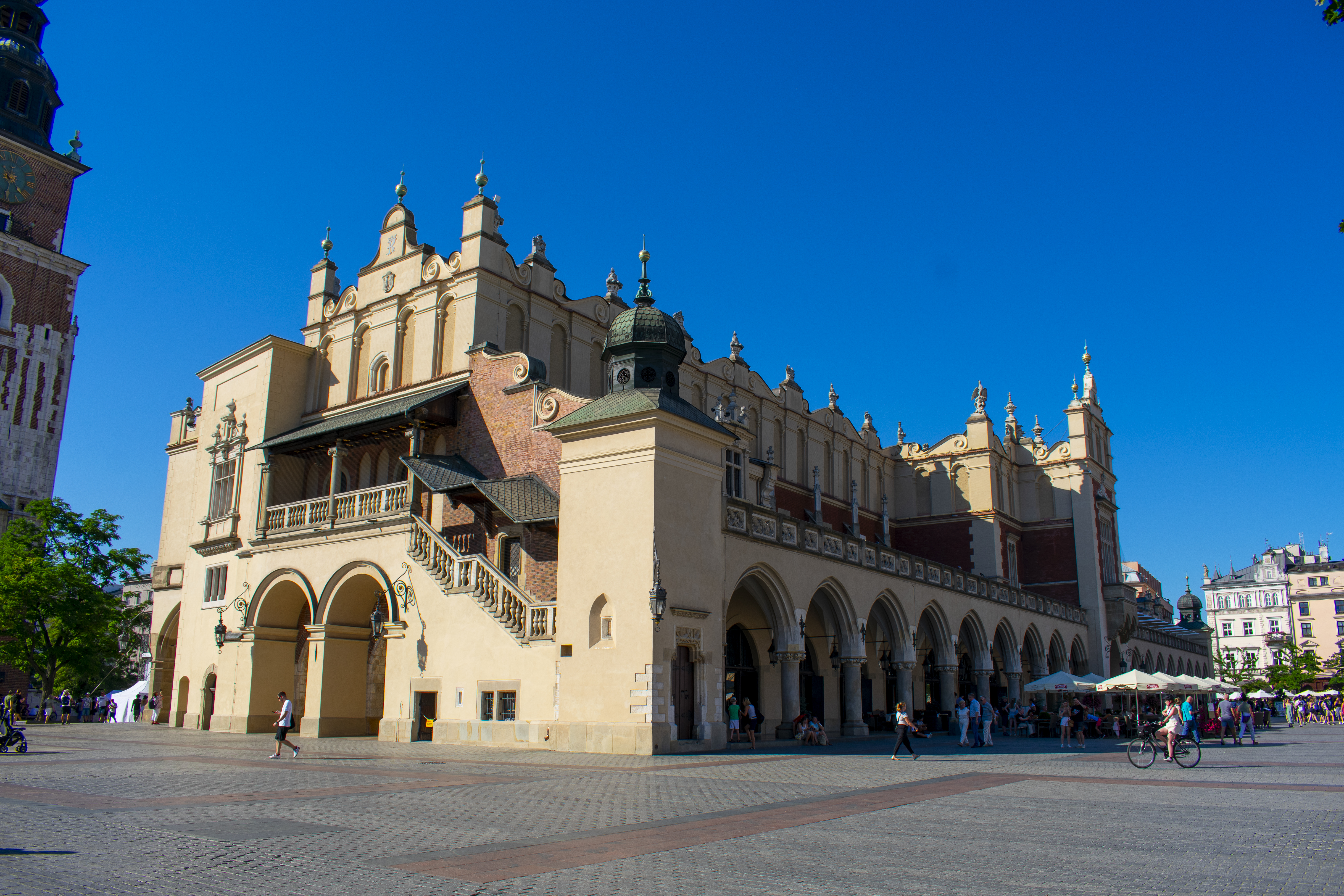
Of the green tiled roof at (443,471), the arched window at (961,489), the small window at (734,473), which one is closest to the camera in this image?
the green tiled roof at (443,471)

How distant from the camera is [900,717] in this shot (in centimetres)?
2117

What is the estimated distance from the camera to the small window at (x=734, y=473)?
109 ft

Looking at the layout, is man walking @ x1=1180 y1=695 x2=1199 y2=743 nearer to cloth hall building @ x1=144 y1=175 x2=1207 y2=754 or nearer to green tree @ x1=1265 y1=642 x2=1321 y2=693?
cloth hall building @ x1=144 y1=175 x2=1207 y2=754

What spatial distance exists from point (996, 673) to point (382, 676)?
28130 mm

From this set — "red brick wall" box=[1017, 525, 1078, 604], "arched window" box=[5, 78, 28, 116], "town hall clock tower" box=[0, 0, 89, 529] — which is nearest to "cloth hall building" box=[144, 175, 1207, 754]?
"red brick wall" box=[1017, 525, 1078, 604]

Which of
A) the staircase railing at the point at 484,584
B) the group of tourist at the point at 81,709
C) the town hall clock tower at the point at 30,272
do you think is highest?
the town hall clock tower at the point at 30,272

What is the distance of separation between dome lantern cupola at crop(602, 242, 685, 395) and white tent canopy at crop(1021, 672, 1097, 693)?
2150 cm

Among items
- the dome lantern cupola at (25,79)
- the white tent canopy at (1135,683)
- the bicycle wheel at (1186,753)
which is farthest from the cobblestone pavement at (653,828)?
the dome lantern cupola at (25,79)

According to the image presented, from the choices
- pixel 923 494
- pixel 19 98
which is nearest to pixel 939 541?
pixel 923 494

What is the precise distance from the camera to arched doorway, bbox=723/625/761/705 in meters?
30.1

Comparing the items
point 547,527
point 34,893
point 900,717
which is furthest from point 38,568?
point 34,893

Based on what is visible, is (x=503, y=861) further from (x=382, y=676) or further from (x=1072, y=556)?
(x=1072, y=556)

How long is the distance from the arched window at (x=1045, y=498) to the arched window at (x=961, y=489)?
4.55 metres

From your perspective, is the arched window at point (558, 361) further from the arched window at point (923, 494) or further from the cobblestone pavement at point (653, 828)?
the arched window at point (923, 494)
